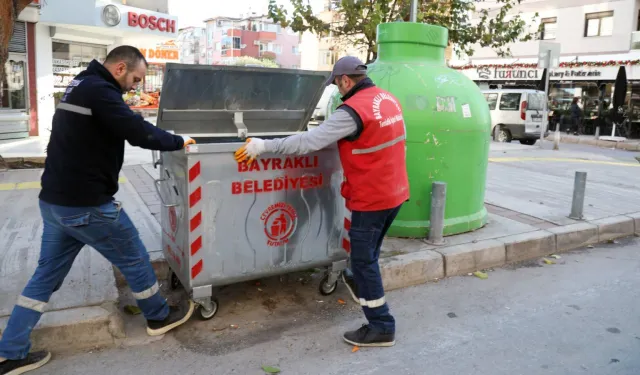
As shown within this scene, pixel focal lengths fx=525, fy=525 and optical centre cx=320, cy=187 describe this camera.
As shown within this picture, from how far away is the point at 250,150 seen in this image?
134 inches

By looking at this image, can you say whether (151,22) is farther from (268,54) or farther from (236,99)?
(268,54)

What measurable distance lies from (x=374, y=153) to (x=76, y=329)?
2221 millimetres

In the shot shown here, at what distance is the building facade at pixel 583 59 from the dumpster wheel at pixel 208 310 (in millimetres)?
21788

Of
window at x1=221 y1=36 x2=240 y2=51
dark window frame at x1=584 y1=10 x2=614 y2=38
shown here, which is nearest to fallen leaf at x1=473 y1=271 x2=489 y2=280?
dark window frame at x1=584 y1=10 x2=614 y2=38

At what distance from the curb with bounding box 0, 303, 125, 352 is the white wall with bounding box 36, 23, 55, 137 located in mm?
12354

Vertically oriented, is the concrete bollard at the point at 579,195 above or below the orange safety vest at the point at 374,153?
below

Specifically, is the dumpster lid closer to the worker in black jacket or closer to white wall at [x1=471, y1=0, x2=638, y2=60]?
the worker in black jacket

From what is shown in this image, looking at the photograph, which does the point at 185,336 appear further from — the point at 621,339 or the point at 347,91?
the point at 621,339

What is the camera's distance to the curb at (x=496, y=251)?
4.66 meters

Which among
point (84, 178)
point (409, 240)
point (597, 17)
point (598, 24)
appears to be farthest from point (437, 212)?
point (597, 17)

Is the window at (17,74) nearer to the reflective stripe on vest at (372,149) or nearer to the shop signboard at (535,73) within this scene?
the reflective stripe on vest at (372,149)

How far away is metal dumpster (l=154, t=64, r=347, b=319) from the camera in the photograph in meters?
3.52

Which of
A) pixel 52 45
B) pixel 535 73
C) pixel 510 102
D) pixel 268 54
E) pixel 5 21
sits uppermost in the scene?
pixel 268 54

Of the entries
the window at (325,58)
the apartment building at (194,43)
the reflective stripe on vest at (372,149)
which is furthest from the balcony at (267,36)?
the reflective stripe on vest at (372,149)
